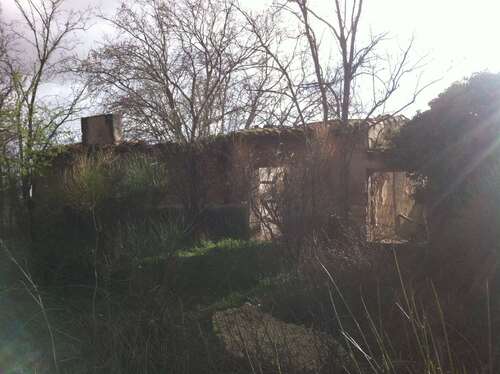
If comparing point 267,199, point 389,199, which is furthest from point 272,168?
point 389,199

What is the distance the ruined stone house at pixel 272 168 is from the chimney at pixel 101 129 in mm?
1275

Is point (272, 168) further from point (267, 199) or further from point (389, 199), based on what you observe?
point (389, 199)

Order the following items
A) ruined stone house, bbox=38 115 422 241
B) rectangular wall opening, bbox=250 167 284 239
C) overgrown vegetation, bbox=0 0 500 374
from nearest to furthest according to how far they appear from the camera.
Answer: overgrown vegetation, bbox=0 0 500 374
rectangular wall opening, bbox=250 167 284 239
ruined stone house, bbox=38 115 422 241

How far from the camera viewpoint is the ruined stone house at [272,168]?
11.6 meters

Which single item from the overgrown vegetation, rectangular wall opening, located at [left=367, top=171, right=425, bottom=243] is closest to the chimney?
the overgrown vegetation

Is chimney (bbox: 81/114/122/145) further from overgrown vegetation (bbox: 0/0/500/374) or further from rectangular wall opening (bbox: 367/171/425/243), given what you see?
rectangular wall opening (bbox: 367/171/425/243)

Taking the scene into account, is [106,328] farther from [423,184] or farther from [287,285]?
[423,184]

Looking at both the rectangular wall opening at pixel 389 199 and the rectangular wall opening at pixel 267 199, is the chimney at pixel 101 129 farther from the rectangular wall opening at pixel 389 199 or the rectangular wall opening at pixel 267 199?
the rectangular wall opening at pixel 389 199

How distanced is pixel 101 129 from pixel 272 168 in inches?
327

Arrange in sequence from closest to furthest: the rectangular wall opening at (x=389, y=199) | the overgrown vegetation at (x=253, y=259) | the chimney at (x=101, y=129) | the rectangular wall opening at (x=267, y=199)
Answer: the overgrown vegetation at (x=253, y=259), the rectangular wall opening at (x=267, y=199), the rectangular wall opening at (x=389, y=199), the chimney at (x=101, y=129)

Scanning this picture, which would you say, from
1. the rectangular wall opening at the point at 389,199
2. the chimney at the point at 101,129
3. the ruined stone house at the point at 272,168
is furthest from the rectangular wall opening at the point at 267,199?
the chimney at the point at 101,129

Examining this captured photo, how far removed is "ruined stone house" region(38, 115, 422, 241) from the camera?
11562 millimetres

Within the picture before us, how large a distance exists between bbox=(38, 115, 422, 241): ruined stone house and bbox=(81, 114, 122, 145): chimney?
1.28 metres

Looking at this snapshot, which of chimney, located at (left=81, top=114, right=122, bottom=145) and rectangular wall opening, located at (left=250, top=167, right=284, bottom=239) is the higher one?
chimney, located at (left=81, top=114, right=122, bottom=145)
